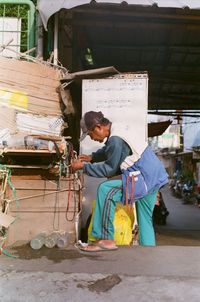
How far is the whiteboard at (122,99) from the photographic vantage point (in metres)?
5.68

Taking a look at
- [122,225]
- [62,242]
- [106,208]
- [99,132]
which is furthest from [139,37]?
[62,242]

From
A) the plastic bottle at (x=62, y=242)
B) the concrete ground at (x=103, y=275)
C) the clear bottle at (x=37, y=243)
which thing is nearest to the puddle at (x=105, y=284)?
the concrete ground at (x=103, y=275)

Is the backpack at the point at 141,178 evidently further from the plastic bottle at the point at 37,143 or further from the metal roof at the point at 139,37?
the metal roof at the point at 139,37

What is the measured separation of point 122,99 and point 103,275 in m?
2.72

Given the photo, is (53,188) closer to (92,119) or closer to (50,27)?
(92,119)

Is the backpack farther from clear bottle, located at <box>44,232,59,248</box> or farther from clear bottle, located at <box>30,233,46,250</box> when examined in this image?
clear bottle, located at <box>30,233,46,250</box>

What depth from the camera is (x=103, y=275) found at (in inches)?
150

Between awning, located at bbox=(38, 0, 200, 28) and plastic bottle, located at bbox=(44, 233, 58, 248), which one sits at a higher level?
awning, located at bbox=(38, 0, 200, 28)

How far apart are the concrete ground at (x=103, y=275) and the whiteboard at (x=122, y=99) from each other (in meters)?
1.79

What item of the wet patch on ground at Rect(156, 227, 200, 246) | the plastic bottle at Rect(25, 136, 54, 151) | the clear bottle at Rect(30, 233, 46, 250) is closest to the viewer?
the plastic bottle at Rect(25, 136, 54, 151)

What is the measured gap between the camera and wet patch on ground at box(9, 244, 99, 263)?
4.50 metres

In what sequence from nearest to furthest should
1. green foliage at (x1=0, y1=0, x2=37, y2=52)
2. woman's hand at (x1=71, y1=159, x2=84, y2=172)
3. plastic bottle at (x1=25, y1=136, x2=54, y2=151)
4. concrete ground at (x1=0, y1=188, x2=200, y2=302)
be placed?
concrete ground at (x1=0, y1=188, x2=200, y2=302)
plastic bottle at (x1=25, y1=136, x2=54, y2=151)
woman's hand at (x1=71, y1=159, x2=84, y2=172)
green foliage at (x1=0, y1=0, x2=37, y2=52)

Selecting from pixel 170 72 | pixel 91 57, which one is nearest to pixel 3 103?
pixel 91 57

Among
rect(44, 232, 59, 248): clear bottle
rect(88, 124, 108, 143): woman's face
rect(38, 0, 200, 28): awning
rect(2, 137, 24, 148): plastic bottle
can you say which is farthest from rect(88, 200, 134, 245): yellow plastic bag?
rect(38, 0, 200, 28): awning
